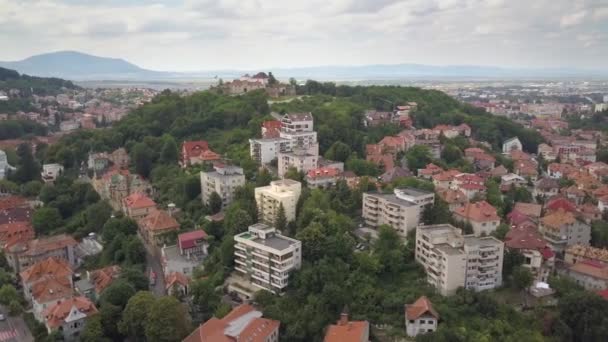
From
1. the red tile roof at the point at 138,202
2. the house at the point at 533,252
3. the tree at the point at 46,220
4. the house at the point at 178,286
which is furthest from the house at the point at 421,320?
the tree at the point at 46,220

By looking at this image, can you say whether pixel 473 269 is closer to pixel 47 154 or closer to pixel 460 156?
pixel 460 156

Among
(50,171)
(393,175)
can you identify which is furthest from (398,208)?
(50,171)

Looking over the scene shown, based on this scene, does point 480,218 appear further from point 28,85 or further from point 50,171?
point 28,85

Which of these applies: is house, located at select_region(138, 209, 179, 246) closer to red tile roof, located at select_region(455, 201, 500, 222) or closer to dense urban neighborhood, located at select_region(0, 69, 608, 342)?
dense urban neighborhood, located at select_region(0, 69, 608, 342)

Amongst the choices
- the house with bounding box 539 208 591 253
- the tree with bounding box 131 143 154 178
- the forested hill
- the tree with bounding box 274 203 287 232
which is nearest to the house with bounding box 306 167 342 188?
the tree with bounding box 274 203 287 232

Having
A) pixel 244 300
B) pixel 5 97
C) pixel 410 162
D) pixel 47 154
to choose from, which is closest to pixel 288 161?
pixel 410 162

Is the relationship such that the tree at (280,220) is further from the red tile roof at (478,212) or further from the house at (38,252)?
the house at (38,252)

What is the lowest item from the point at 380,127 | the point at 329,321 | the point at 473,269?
the point at 329,321
